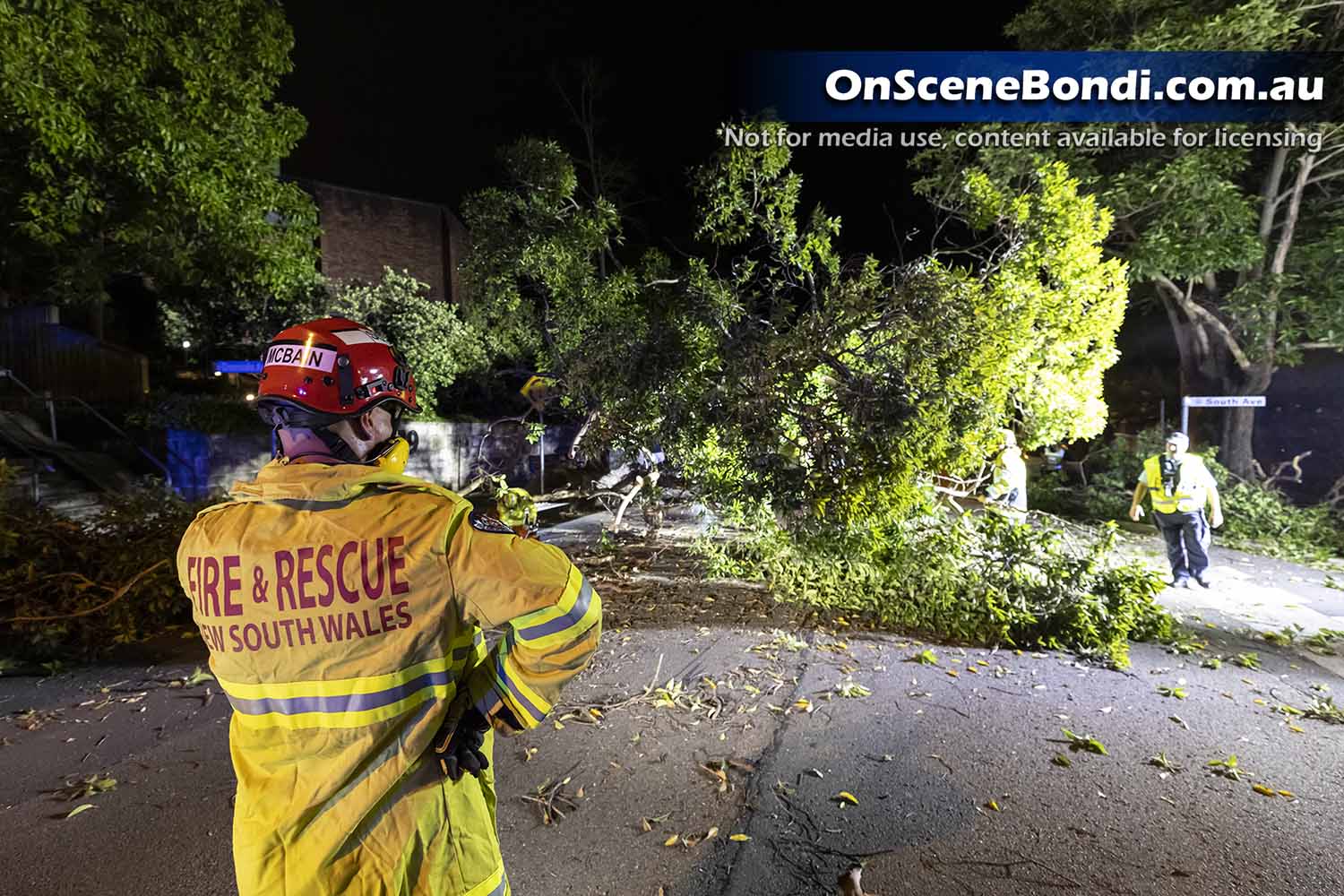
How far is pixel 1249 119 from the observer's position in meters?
9.10

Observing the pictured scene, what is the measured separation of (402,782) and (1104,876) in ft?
9.33

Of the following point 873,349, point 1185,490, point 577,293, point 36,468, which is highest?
point 577,293

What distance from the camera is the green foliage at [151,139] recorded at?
7.46 meters

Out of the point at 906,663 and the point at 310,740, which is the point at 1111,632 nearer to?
the point at 906,663

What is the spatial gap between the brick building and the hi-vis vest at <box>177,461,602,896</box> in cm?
1967

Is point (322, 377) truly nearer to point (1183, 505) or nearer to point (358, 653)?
point (358, 653)

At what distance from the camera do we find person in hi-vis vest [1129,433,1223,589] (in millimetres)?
7051

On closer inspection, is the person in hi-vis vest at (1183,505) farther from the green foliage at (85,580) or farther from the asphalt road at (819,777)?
the green foliage at (85,580)

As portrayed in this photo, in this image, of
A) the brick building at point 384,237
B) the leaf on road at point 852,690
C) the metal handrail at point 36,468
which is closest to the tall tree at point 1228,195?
the leaf on road at point 852,690

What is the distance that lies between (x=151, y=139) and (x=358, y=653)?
972 centimetres

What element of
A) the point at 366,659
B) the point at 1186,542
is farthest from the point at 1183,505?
the point at 366,659

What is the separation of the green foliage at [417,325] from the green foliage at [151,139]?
3422 mm

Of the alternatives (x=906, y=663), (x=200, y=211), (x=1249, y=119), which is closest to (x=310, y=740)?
(x=906, y=663)

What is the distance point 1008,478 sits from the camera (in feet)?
23.6
